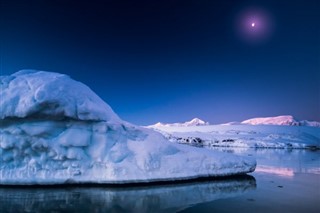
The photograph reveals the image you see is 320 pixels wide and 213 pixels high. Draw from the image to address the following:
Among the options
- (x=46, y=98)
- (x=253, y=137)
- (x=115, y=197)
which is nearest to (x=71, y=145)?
(x=46, y=98)

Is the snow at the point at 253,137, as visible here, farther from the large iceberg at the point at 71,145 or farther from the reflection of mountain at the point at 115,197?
the reflection of mountain at the point at 115,197

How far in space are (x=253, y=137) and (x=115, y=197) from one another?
1643 inches

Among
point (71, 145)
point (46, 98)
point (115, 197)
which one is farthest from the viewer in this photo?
point (71, 145)

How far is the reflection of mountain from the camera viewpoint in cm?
470

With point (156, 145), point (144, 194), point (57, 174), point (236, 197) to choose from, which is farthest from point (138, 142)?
point (236, 197)

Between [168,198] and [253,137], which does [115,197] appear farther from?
[253,137]

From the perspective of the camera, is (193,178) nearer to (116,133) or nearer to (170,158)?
(170,158)

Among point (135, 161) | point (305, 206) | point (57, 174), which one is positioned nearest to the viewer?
point (305, 206)

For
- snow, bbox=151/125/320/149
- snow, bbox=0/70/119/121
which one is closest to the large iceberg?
snow, bbox=0/70/119/121

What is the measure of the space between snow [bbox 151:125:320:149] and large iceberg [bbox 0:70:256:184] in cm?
2727

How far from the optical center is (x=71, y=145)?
6.64 metres

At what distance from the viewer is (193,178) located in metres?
7.21

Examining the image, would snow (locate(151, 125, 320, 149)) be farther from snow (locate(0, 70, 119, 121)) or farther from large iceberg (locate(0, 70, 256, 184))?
snow (locate(0, 70, 119, 121))

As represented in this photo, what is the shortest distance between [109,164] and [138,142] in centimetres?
111
